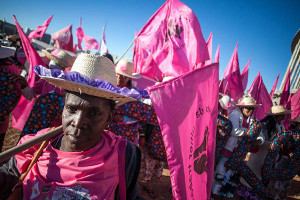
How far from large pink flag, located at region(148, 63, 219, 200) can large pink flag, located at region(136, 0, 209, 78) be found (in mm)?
2521

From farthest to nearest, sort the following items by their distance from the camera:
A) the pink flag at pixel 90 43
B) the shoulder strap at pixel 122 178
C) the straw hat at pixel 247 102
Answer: the pink flag at pixel 90 43
the straw hat at pixel 247 102
the shoulder strap at pixel 122 178

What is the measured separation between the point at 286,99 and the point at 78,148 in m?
8.02

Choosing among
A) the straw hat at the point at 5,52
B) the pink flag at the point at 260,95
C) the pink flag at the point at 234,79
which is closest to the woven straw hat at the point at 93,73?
the straw hat at the point at 5,52

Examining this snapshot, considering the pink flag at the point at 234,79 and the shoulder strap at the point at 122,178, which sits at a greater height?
A: the pink flag at the point at 234,79

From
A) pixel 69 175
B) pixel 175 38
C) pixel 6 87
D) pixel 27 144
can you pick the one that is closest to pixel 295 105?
pixel 175 38

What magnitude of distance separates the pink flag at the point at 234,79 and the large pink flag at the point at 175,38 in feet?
10.4

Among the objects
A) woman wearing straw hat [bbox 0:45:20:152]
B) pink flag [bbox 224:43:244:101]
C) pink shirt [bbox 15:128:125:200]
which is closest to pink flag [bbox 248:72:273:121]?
pink flag [bbox 224:43:244:101]

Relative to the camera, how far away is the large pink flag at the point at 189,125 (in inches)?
49.9

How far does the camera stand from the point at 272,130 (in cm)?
443

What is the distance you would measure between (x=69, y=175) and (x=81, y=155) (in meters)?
0.16

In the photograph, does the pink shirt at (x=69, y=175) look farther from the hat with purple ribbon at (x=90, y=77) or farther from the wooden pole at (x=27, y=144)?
the hat with purple ribbon at (x=90, y=77)

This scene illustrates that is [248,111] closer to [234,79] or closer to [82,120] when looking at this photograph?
[234,79]

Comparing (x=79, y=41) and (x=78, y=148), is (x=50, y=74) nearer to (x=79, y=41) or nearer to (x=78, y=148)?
(x=78, y=148)

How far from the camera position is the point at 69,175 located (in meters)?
1.33
